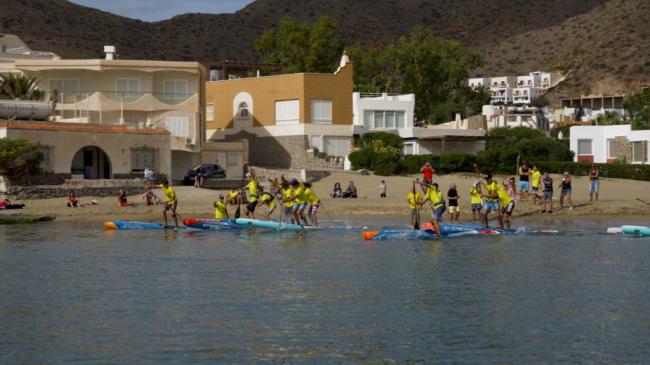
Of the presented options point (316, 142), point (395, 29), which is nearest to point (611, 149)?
point (316, 142)

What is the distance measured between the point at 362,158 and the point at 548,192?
20536mm

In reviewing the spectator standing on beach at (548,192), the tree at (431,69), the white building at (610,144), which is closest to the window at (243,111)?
the tree at (431,69)

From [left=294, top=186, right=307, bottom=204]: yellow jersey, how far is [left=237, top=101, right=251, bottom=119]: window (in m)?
36.0

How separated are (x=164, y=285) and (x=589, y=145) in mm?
49146

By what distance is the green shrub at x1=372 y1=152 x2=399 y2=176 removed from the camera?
199ft

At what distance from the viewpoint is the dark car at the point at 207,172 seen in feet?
194

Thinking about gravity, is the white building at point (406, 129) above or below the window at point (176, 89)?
below

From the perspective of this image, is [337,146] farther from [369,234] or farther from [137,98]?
[369,234]

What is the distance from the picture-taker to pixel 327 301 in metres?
23.1

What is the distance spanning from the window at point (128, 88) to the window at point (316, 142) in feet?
39.9

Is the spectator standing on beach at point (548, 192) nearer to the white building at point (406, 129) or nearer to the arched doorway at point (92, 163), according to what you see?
the arched doorway at point (92, 163)

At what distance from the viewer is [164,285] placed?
84.2ft

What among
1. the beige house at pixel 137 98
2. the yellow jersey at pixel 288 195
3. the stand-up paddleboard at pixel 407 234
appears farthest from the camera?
the beige house at pixel 137 98

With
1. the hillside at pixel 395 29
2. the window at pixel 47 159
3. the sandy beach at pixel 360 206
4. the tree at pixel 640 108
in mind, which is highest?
the hillside at pixel 395 29
